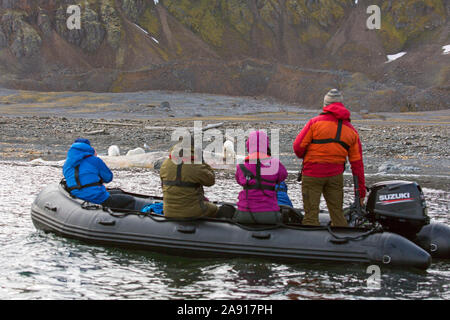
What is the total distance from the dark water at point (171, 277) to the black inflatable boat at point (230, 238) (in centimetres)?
14

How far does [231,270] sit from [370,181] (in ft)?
28.2

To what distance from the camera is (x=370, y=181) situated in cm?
1474

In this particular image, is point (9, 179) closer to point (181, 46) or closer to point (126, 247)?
point (126, 247)

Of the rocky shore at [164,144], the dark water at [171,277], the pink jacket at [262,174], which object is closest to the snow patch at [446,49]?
the rocky shore at [164,144]

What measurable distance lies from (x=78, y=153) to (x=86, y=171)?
0.94 feet

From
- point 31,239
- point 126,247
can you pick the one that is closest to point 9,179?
point 31,239

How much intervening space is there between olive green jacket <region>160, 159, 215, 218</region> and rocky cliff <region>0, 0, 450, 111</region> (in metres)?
46.5

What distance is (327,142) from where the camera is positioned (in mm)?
6855

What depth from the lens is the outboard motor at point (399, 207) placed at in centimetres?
691

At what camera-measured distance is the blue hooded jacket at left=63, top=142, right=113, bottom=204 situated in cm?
832

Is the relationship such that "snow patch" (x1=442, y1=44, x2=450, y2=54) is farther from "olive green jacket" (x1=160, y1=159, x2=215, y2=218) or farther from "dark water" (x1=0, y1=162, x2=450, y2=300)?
"olive green jacket" (x1=160, y1=159, x2=215, y2=218)

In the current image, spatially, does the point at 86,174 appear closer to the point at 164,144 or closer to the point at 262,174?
→ the point at 262,174

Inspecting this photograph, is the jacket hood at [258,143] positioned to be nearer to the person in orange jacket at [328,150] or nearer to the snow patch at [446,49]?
the person in orange jacket at [328,150]

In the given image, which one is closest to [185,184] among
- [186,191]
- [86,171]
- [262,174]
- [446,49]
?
[186,191]
